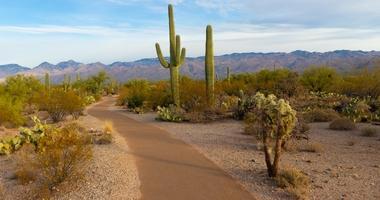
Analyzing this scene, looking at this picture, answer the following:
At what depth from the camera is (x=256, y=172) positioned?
1148 centimetres

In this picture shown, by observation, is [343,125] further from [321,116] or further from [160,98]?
[160,98]

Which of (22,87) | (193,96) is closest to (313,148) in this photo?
(193,96)

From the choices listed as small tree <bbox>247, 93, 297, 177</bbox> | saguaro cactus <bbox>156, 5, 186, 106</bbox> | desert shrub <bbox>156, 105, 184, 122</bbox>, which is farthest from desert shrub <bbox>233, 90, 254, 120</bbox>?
small tree <bbox>247, 93, 297, 177</bbox>

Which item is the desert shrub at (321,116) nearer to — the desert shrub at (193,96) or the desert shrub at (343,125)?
the desert shrub at (343,125)

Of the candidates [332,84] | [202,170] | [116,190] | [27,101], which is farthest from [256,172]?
[332,84]

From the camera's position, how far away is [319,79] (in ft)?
147

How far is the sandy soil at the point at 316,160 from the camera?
9.99 metres

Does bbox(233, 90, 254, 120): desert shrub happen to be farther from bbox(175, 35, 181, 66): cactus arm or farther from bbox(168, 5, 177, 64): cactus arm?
bbox(168, 5, 177, 64): cactus arm

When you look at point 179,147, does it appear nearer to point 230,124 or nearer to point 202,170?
point 202,170

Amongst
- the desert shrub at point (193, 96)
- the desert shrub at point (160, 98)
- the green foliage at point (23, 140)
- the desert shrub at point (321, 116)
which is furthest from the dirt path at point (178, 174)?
the desert shrub at point (160, 98)

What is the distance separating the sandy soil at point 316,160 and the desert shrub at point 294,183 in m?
0.15

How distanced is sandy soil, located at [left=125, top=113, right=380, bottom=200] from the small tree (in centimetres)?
56

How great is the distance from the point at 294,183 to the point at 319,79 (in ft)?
121

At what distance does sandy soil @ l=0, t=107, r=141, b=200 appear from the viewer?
32.1 feet
